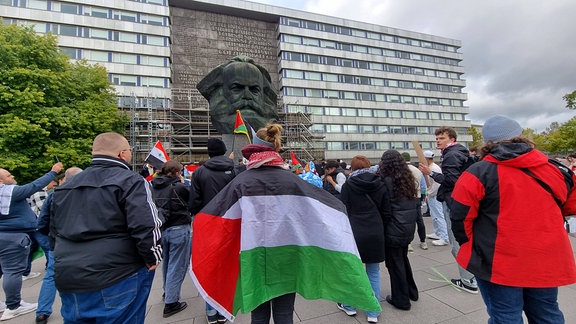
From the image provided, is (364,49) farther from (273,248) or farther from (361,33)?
(273,248)

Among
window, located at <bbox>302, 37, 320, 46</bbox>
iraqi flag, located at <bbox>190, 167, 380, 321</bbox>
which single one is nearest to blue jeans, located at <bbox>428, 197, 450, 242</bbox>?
iraqi flag, located at <bbox>190, 167, 380, 321</bbox>

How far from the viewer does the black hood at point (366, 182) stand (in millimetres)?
3285

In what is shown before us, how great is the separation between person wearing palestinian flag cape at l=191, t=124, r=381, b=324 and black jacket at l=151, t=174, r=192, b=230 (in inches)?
69.3

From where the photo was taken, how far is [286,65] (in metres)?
39.0

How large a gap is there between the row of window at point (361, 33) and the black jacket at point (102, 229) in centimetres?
4302

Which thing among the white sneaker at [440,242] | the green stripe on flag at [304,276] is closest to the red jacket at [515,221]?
the green stripe on flag at [304,276]

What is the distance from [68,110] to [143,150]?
11477 mm

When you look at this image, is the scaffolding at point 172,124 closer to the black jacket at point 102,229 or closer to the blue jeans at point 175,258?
the blue jeans at point 175,258

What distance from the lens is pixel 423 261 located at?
515 cm

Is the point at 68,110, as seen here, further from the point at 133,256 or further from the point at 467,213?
the point at 467,213

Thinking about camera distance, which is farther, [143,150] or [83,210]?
[143,150]

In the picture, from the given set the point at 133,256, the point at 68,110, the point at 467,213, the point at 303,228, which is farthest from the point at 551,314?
the point at 68,110

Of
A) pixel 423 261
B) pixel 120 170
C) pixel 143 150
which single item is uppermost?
pixel 143 150

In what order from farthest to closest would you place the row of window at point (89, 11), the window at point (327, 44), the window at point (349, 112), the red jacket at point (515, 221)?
the window at point (327, 44) < the window at point (349, 112) < the row of window at point (89, 11) < the red jacket at point (515, 221)
